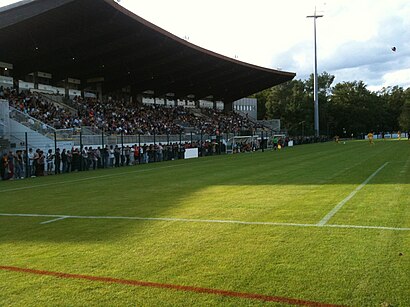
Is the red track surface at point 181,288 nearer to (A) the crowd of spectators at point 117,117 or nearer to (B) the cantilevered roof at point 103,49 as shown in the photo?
(B) the cantilevered roof at point 103,49

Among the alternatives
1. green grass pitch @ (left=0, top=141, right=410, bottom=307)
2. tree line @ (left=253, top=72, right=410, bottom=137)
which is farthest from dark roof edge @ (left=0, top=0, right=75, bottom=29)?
tree line @ (left=253, top=72, right=410, bottom=137)

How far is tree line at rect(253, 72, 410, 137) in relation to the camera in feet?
343

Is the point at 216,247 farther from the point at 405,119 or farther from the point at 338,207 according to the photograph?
the point at 405,119

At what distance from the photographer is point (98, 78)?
49688mm

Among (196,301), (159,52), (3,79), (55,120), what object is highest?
(159,52)

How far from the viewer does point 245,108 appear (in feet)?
360

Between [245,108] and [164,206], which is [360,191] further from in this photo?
[245,108]

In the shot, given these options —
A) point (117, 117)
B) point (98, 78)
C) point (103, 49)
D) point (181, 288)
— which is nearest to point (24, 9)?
point (103, 49)

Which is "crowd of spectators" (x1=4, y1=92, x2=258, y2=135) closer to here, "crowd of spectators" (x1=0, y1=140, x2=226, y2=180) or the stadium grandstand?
the stadium grandstand

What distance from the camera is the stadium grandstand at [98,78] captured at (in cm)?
2930

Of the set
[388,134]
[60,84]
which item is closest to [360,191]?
[60,84]

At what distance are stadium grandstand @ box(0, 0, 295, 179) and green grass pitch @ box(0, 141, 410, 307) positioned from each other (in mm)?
15156

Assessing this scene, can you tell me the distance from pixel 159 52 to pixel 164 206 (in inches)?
1462

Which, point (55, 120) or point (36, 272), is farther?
point (55, 120)
